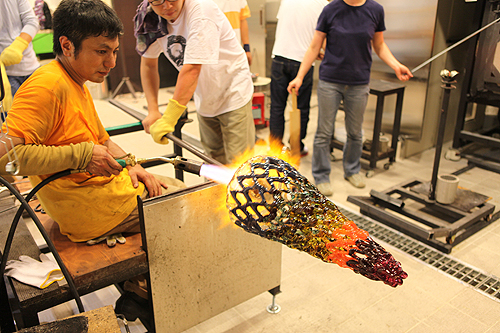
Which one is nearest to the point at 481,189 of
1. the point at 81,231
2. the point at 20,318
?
the point at 81,231

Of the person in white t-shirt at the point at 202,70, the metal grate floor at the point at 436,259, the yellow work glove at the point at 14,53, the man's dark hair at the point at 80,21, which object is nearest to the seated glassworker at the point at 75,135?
the man's dark hair at the point at 80,21

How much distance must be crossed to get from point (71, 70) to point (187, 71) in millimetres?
784

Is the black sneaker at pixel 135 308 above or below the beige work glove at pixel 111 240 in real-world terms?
below

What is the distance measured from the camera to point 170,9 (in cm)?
228

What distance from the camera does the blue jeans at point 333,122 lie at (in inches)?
137

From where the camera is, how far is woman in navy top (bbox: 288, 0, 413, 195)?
127 inches

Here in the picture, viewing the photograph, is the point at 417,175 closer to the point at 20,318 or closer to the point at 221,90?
the point at 221,90

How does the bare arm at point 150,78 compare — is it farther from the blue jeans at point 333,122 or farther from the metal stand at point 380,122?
the metal stand at point 380,122

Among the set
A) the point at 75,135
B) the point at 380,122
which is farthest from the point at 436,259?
the point at 75,135

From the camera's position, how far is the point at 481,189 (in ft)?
12.4

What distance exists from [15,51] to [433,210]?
362 centimetres

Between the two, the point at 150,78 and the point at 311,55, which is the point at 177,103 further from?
the point at 311,55

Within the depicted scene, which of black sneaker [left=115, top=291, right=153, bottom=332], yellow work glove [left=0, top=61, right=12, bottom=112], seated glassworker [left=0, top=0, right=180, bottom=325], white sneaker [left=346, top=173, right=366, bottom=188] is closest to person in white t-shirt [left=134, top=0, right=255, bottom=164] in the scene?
seated glassworker [left=0, top=0, right=180, bottom=325]

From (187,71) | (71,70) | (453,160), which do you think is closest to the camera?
(71,70)
